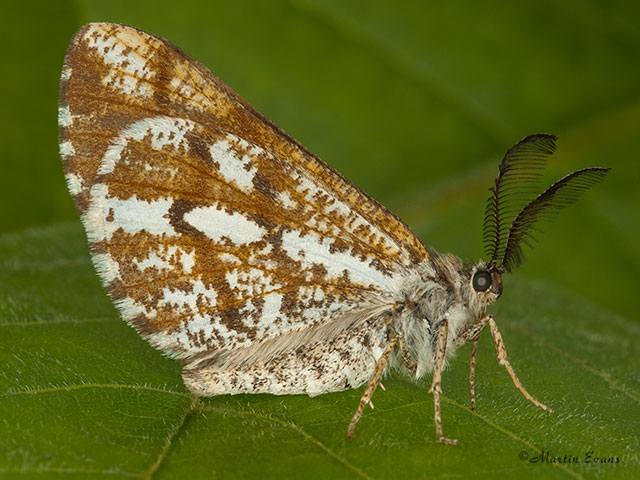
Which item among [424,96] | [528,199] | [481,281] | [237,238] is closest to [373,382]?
[481,281]

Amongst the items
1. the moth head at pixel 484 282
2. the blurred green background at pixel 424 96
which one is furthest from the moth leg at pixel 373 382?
the blurred green background at pixel 424 96

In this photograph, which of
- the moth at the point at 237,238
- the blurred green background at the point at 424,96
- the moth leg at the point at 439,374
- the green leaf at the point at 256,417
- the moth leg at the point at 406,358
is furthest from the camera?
the blurred green background at the point at 424,96

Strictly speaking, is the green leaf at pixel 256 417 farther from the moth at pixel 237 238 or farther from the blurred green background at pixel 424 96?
the blurred green background at pixel 424 96

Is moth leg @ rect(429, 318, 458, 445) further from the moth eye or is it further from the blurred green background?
the blurred green background

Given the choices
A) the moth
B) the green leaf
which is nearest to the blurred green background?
the green leaf

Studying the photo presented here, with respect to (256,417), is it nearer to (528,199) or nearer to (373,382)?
(373,382)

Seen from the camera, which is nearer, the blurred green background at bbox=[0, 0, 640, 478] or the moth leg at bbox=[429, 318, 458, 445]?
the moth leg at bbox=[429, 318, 458, 445]
